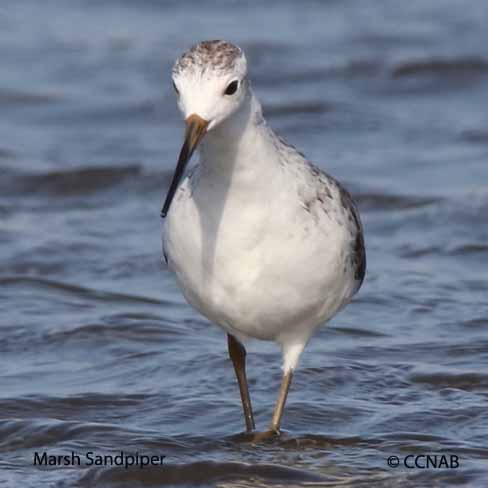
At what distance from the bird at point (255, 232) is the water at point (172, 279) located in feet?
2.77

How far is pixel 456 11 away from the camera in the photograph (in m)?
20.1

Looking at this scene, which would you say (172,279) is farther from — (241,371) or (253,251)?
(253,251)

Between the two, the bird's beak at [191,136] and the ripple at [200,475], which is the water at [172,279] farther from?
the bird's beak at [191,136]

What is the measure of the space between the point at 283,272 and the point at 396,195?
5962 mm

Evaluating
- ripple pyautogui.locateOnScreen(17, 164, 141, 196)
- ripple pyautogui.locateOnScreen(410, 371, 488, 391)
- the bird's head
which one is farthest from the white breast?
ripple pyautogui.locateOnScreen(17, 164, 141, 196)

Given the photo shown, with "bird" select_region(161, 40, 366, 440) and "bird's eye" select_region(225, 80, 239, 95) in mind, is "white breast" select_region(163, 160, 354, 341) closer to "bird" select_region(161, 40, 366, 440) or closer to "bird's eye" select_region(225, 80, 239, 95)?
"bird" select_region(161, 40, 366, 440)

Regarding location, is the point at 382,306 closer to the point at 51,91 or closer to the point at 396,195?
the point at 396,195

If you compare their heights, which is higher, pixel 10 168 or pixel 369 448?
pixel 10 168

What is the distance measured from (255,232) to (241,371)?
4.59ft

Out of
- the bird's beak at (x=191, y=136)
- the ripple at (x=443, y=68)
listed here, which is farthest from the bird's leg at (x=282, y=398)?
the ripple at (x=443, y=68)

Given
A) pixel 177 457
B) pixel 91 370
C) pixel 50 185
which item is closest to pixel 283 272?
pixel 177 457

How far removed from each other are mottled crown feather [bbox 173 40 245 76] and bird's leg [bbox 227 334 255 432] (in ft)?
6.93

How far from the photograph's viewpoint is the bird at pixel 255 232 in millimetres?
7270

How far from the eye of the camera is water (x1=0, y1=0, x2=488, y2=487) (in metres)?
8.19
